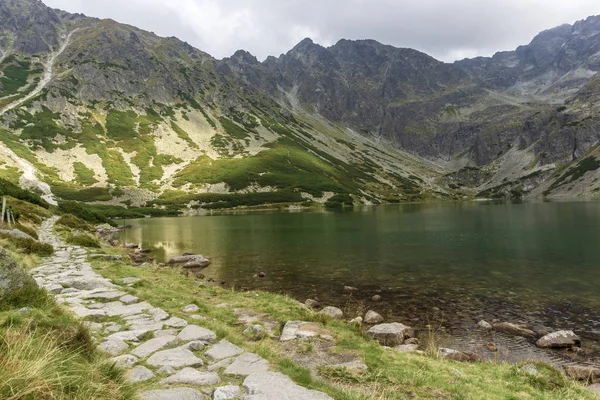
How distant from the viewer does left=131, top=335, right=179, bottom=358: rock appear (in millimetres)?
9062

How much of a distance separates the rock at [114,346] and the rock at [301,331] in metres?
4.85

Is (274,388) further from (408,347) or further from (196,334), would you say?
(408,347)

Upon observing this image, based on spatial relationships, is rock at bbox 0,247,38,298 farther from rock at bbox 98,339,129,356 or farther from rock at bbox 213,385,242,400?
rock at bbox 213,385,242,400

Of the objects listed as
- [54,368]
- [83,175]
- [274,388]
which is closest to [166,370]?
[274,388]

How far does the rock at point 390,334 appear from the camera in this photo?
1616cm

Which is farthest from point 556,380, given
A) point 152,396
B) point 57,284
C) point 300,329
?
point 57,284

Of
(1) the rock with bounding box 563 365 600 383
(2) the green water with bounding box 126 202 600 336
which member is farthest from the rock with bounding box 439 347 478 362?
(2) the green water with bounding box 126 202 600 336

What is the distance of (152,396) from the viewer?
245 inches

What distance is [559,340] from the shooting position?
16375 millimetres

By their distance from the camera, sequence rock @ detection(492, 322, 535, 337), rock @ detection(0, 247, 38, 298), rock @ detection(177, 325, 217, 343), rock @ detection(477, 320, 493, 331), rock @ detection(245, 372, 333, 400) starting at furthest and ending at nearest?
1. rock @ detection(477, 320, 493, 331)
2. rock @ detection(492, 322, 535, 337)
3. rock @ detection(177, 325, 217, 343)
4. rock @ detection(0, 247, 38, 298)
5. rock @ detection(245, 372, 333, 400)

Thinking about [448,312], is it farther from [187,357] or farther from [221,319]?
[187,357]

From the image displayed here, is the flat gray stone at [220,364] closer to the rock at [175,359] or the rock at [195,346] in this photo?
the rock at [175,359]

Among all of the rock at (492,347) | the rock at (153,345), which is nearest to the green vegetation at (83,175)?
the rock at (153,345)

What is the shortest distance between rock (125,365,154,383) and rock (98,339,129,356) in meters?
1.46
